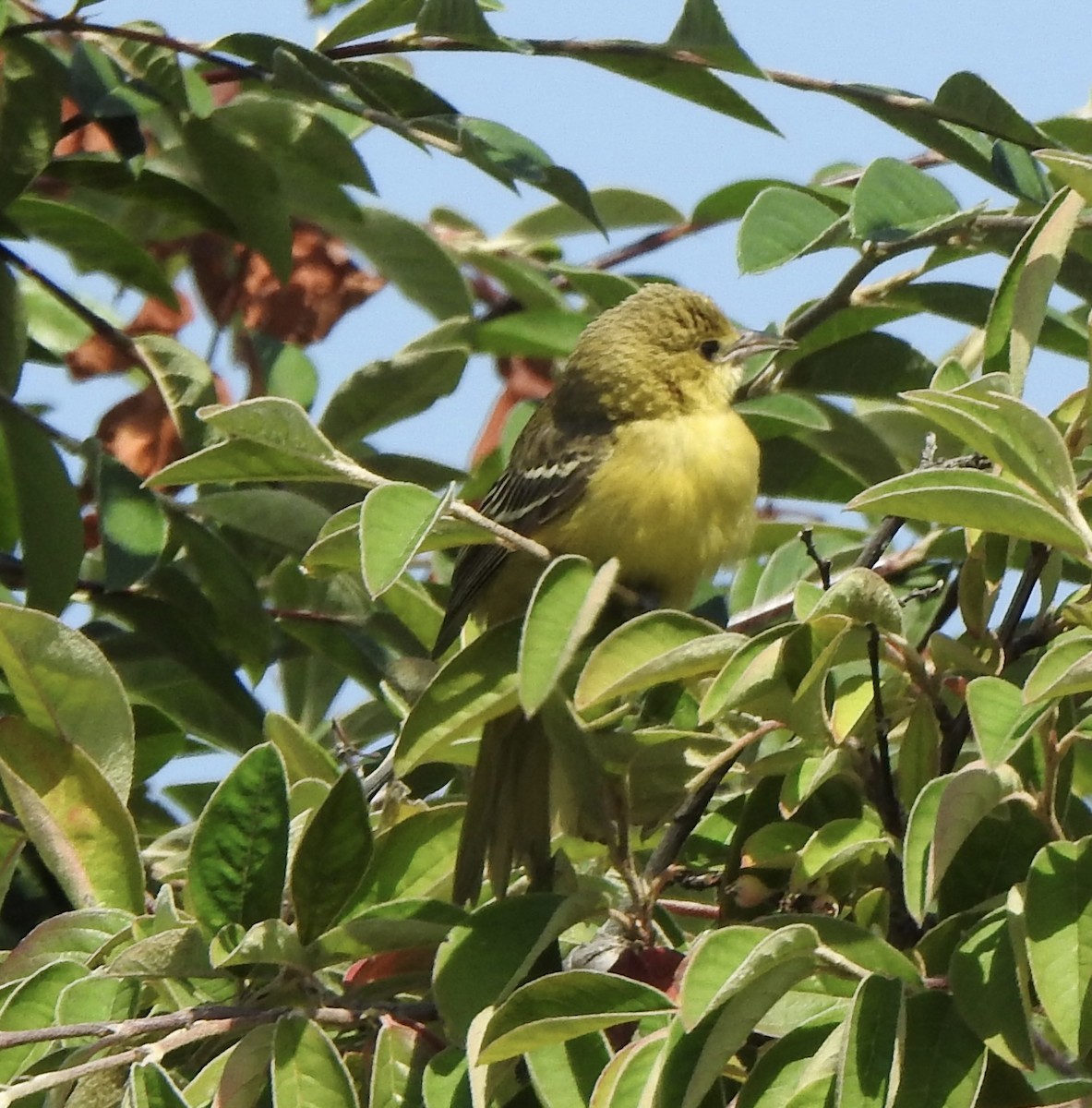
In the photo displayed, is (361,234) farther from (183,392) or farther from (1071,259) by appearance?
(1071,259)

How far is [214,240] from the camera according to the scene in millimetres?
4289

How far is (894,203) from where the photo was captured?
2.71 meters

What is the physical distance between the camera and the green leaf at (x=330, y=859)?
2146 millimetres

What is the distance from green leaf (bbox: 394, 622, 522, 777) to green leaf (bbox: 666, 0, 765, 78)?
110 centimetres

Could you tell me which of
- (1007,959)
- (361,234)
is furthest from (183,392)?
(1007,959)

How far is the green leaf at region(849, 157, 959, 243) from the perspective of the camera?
104 inches

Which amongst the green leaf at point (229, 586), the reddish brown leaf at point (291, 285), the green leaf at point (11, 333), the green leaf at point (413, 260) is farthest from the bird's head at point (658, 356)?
the green leaf at point (11, 333)

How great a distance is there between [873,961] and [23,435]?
1.91 metres

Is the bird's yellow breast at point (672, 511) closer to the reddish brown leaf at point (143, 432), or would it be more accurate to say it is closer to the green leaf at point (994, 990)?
the reddish brown leaf at point (143, 432)

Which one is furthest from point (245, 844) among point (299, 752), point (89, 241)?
point (89, 241)

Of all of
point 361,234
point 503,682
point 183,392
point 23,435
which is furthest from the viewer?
point 361,234

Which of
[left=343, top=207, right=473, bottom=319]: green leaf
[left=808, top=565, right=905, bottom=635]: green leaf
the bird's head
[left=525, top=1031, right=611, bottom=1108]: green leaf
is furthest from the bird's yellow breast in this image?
[left=525, top=1031, right=611, bottom=1108]: green leaf

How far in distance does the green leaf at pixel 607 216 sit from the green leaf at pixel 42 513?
1.54 metres

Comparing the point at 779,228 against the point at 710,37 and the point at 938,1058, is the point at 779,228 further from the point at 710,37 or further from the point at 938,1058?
the point at 938,1058
